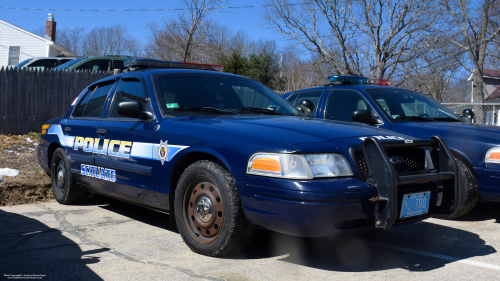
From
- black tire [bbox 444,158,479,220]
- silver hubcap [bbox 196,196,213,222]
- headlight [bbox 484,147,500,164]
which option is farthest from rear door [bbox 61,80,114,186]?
headlight [bbox 484,147,500,164]

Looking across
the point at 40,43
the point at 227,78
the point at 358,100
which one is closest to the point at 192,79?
the point at 227,78

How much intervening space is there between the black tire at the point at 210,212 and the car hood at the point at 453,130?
2876 millimetres

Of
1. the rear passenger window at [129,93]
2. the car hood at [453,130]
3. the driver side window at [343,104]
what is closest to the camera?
the rear passenger window at [129,93]

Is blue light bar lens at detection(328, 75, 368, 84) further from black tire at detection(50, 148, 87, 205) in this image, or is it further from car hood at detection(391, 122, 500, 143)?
black tire at detection(50, 148, 87, 205)

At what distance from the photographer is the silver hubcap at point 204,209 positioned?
356 centimetres

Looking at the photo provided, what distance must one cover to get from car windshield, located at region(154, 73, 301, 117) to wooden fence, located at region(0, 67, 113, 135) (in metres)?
8.46

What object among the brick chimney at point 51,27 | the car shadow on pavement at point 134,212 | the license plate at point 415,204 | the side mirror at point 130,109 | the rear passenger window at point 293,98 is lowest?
the car shadow on pavement at point 134,212

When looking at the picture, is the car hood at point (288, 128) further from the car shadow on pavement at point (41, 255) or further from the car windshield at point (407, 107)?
the car windshield at point (407, 107)

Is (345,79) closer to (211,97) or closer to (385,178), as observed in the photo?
(211,97)

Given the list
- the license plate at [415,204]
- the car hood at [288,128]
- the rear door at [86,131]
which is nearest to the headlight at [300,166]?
the car hood at [288,128]

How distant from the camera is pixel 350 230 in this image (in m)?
3.14

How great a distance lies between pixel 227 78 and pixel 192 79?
1.41 ft

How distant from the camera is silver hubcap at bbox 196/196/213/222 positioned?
356 centimetres

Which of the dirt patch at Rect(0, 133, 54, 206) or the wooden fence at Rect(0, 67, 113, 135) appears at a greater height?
the wooden fence at Rect(0, 67, 113, 135)
